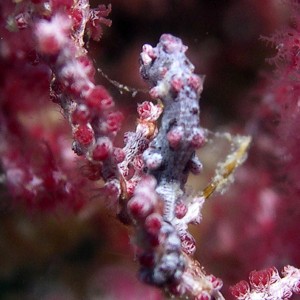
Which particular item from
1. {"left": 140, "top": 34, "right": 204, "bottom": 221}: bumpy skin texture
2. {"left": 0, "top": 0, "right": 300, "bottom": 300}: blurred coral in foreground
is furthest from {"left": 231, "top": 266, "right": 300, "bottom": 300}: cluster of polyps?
{"left": 140, "top": 34, "right": 204, "bottom": 221}: bumpy skin texture

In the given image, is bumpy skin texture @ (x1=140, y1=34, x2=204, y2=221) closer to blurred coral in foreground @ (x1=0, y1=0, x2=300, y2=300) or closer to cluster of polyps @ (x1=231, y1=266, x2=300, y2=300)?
blurred coral in foreground @ (x1=0, y1=0, x2=300, y2=300)

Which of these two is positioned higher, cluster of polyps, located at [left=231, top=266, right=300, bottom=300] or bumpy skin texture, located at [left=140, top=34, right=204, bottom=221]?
bumpy skin texture, located at [left=140, top=34, right=204, bottom=221]

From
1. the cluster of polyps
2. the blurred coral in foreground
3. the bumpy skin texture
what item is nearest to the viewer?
the bumpy skin texture

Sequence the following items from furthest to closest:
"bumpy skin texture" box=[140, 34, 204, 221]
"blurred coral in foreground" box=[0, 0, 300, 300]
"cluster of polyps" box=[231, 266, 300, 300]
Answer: "blurred coral in foreground" box=[0, 0, 300, 300] → "cluster of polyps" box=[231, 266, 300, 300] → "bumpy skin texture" box=[140, 34, 204, 221]

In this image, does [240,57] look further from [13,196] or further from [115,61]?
[13,196]

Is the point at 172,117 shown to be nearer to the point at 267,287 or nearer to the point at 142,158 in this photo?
the point at 142,158

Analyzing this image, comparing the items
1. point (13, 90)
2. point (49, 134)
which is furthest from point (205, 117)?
point (13, 90)

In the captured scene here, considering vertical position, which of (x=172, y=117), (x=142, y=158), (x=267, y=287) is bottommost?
(x=267, y=287)

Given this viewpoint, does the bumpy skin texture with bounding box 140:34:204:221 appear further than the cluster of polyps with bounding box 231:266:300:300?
No

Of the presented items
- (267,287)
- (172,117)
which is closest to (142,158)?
(172,117)

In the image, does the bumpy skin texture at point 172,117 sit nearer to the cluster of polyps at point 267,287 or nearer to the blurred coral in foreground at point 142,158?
the blurred coral in foreground at point 142,158

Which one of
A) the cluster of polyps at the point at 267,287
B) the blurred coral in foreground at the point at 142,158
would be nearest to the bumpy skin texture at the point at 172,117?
the blurred coral in foreground at the point at 142,158
